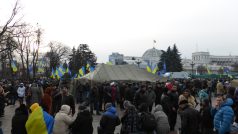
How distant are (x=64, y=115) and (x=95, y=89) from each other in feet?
32.4

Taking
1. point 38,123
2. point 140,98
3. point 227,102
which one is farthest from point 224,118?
point 140,98

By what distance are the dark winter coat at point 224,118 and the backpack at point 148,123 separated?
1351mm

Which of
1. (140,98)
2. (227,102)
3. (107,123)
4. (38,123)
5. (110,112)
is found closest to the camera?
(38,123)

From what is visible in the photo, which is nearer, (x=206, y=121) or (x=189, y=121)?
(x=189, y=121)

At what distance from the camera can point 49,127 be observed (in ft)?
23.0

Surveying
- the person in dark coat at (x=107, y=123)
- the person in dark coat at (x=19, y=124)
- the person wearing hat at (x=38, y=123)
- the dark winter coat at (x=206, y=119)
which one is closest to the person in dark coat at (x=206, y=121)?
the dark winter coat at (x=206, y=119)

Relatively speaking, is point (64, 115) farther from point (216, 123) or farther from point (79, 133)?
point (216, 123)

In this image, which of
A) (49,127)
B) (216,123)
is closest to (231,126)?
(216,123)

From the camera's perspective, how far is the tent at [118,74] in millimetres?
25361

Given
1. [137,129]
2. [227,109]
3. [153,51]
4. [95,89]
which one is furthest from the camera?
[153,51]

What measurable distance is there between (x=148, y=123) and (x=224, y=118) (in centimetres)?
162

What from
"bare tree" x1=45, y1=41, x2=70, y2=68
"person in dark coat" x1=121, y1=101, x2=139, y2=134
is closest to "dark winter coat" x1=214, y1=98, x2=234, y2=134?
"person in dark coat" x1=121, y1=101, x2=139, y2=134

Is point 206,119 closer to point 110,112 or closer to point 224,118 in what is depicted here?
point 224,118

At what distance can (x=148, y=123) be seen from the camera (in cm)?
746
